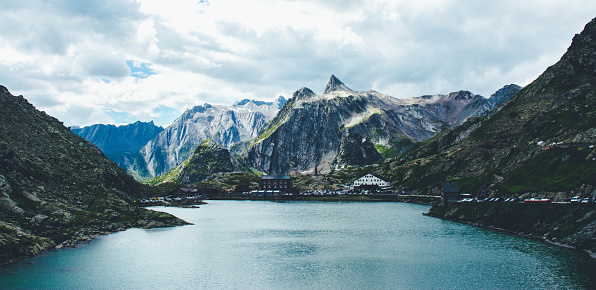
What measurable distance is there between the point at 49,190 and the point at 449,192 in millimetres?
134282

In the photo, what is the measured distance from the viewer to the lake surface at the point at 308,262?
58.5 m

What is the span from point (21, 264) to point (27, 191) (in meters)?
40.4

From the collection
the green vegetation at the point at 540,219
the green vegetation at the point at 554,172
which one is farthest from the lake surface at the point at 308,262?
the green vegetation at the point at 554,172

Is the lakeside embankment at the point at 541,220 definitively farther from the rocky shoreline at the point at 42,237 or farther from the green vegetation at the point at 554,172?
the rocky shoreline at the point at 42,237

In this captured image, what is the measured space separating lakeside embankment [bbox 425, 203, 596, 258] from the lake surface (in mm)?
3659

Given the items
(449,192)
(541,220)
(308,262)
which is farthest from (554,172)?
(308,262)

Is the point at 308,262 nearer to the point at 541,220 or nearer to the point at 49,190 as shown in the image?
the point at 541,220

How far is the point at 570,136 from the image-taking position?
170m

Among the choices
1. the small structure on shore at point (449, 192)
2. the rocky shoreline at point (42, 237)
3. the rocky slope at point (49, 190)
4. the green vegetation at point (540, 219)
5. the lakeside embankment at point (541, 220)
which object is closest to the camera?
the rocky shoreline at point (42, 237)

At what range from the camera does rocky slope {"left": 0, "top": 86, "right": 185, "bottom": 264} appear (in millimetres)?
80938

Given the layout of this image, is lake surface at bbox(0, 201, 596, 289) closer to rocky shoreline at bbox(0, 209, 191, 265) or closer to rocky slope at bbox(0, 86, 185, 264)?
rocky shoreline at bbox(0, 209, 191, 265)

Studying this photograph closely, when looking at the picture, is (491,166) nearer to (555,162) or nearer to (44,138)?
(555,162)

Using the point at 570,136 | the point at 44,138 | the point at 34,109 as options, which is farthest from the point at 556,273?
the point at 34,109

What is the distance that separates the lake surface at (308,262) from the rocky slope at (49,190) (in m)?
5.59
